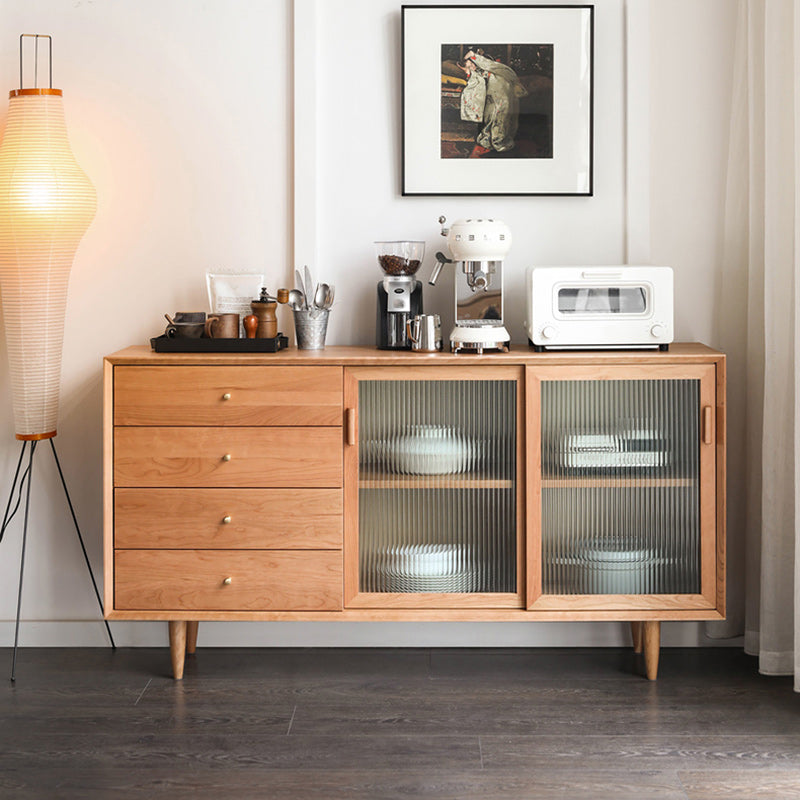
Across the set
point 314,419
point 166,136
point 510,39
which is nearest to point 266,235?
point 166,136

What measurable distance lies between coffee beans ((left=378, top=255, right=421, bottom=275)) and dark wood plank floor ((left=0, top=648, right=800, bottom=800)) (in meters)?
1.18

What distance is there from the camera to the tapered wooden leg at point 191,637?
288 cm

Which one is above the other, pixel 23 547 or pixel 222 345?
pixel 222 345

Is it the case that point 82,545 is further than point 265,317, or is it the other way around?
point 82,545

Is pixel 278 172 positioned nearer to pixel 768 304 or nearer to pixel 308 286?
pixel 308 286

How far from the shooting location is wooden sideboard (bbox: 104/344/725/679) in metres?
2.53

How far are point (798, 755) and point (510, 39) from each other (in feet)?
6.96

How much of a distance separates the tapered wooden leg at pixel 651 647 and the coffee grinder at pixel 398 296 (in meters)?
1.05

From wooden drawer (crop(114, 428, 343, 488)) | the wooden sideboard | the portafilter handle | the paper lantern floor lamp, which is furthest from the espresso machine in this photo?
the paper lantern floor lamp

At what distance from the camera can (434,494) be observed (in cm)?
260

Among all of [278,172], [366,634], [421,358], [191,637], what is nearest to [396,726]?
[366,634]

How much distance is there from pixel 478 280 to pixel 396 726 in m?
1.24

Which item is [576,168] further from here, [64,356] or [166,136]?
[64,356]

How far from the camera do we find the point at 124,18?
284cm
